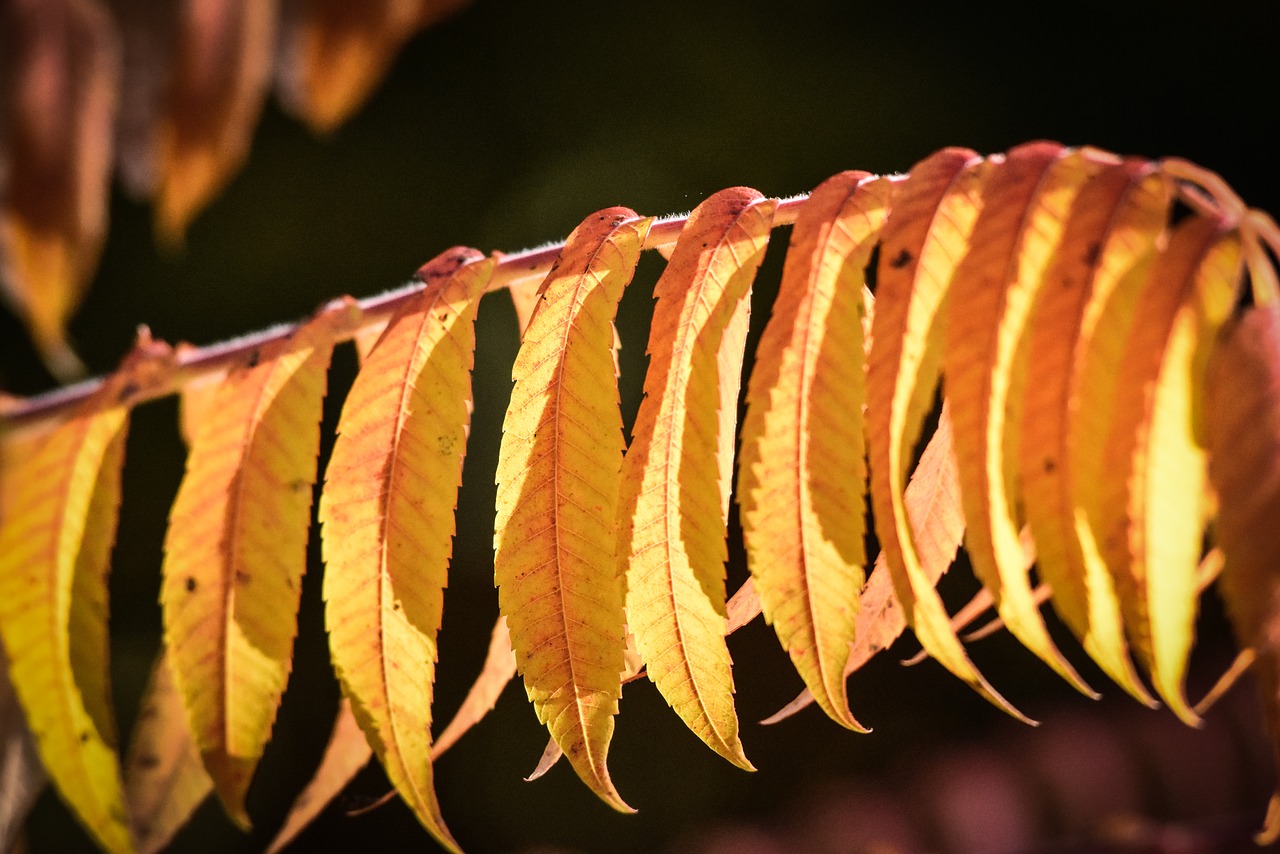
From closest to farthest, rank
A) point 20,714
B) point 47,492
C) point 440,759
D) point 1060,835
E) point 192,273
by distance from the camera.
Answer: point 47,492
point 20,714
point 1060,835
point 440,759
point 192,273

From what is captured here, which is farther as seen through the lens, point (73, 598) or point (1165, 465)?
point (73, 598)

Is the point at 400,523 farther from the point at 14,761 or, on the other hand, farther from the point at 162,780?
the point at 14,761

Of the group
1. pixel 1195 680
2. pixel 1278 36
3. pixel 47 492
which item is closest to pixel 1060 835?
pixel 1195 680

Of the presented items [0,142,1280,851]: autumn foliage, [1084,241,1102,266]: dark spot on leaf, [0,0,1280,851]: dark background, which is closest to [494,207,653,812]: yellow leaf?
[0,142,1280,851]: autumn foliage

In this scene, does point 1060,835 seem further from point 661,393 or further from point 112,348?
point 112,348

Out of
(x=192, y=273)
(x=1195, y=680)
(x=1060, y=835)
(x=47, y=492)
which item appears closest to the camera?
(x=47, y=492)

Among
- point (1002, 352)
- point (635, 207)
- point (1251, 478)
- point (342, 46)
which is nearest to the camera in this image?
point (1251, 478)

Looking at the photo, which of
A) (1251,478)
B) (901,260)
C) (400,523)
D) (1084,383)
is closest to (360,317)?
(400,523)

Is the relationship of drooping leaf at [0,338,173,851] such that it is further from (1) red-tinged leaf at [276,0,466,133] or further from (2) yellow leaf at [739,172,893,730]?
(2) yellow leaf at [739,172,893,730]
